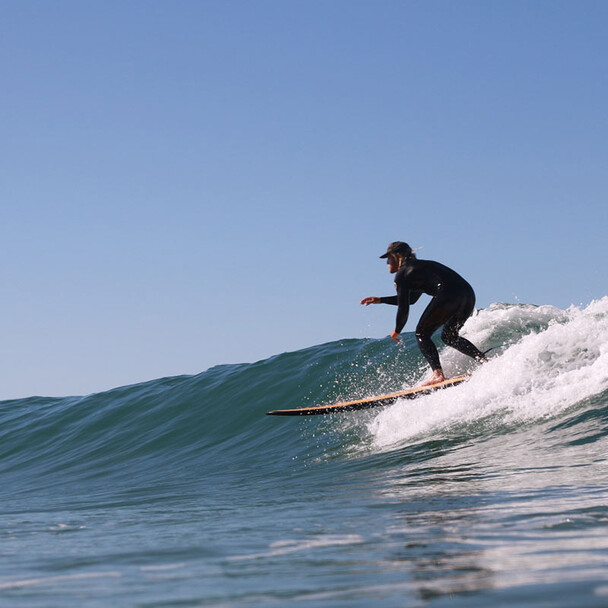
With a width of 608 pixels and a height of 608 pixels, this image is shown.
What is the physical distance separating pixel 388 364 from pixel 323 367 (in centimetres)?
154

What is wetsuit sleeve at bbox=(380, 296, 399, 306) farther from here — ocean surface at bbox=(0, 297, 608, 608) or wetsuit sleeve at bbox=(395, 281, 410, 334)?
ocean surface at bbox=(0, 297, 608, 608)

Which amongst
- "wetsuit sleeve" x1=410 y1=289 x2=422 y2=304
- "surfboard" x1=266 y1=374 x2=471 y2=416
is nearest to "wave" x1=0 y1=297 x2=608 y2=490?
"surfboard" x1=266 y1=374 x2=471 y2=416

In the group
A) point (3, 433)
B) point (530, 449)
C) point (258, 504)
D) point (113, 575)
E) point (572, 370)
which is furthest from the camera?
point (3, 433)

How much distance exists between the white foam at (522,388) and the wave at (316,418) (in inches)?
0.7

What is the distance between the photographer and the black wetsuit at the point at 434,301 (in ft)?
32.8

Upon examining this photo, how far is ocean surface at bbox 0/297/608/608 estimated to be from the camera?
112 inches

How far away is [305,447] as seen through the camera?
35.1 ft

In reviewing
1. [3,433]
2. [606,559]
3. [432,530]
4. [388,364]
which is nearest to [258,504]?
[432,530]

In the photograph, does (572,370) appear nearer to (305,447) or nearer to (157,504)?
(305,447)

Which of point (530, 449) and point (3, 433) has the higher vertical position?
point (3, 433)

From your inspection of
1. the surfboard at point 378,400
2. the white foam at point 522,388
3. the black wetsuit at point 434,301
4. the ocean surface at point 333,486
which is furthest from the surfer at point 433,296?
the ocean surface at point 333,486

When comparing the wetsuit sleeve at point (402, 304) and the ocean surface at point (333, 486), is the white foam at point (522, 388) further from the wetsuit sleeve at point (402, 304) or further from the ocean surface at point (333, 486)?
the wetsuit sleeve at point (402, 304)

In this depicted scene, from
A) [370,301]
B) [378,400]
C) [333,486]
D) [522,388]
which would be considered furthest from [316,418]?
[333,486]

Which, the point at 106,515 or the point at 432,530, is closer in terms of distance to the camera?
the point at 432,530
